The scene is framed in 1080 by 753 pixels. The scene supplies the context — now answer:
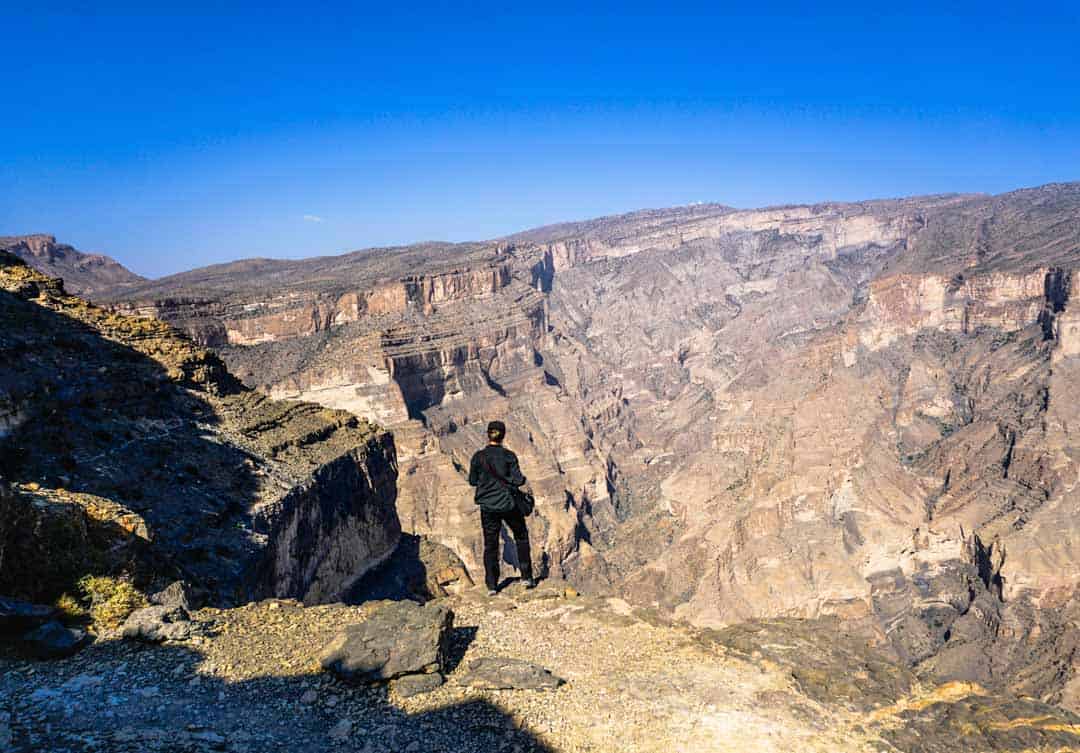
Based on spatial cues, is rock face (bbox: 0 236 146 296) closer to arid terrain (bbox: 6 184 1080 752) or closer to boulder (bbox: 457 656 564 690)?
arid terrain (bbox: 6 184 1080 752)

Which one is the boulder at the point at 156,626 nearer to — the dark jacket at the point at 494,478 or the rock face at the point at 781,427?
the dark jacket at the point at 494,478

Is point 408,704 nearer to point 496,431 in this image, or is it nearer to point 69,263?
point 496,431

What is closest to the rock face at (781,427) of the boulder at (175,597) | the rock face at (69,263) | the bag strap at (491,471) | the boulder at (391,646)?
the rock face at (69,263)


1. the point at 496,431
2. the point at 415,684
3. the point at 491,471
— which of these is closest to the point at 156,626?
the point at 415,684

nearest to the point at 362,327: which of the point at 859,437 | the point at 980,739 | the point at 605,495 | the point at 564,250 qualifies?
the point at 605,495

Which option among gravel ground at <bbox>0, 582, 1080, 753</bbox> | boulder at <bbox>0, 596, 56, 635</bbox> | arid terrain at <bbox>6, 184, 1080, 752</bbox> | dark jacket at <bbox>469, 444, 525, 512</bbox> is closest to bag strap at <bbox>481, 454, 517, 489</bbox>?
dark jacket at <bbox>469, 444, 525, 512</bbox>

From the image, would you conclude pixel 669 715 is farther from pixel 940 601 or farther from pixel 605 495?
pixel 605 495
